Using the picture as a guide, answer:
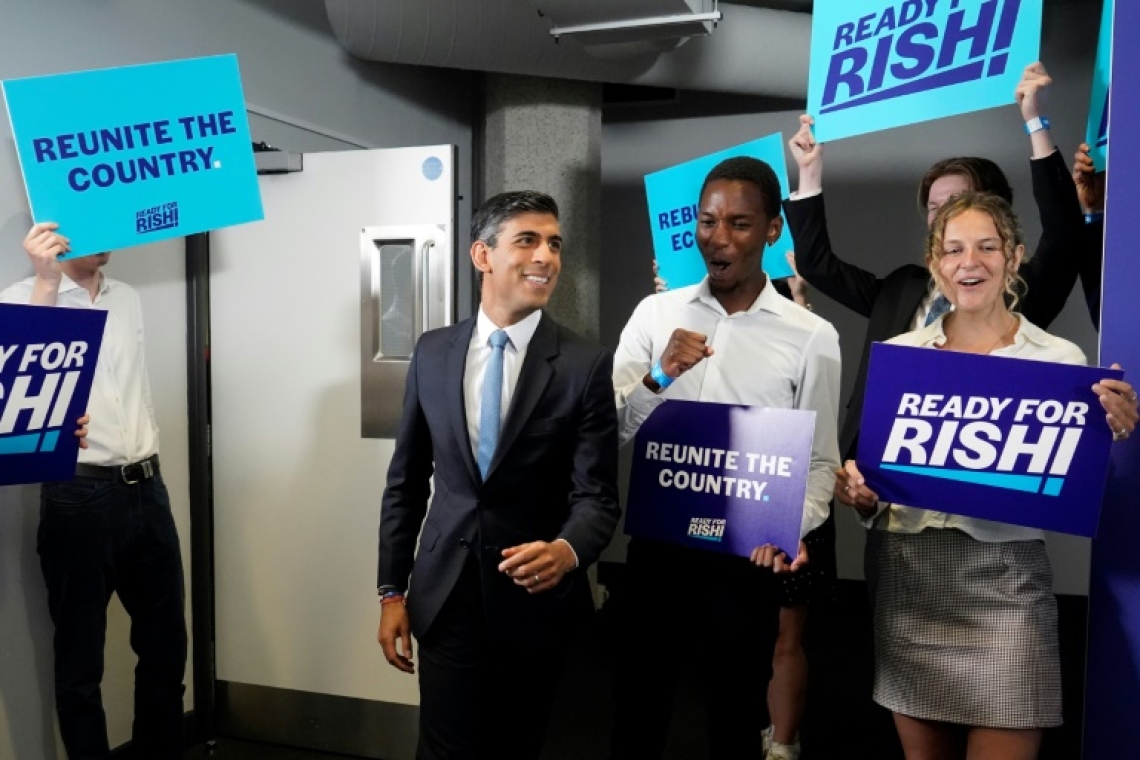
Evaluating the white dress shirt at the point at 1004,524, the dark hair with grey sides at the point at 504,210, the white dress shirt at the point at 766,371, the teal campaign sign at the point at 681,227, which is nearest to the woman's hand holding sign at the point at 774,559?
the white dress shirt at the point at 766,371

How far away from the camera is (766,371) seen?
2.13m

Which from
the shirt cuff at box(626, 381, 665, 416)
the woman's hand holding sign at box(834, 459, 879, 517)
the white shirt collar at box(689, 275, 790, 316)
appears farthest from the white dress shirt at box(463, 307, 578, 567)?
the woman's hand holding sign at box(834, 459, 879, 517)

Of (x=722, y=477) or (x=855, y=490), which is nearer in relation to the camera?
(x=855, y=490)

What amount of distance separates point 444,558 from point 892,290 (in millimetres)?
1415

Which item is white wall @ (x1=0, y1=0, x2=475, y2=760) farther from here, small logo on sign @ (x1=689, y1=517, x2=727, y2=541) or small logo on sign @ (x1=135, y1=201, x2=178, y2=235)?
small logo on sign @ (x1=689, y1=517, x2=727, y2=541)

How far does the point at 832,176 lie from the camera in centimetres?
564

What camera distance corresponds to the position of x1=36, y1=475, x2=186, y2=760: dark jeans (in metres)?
2.61

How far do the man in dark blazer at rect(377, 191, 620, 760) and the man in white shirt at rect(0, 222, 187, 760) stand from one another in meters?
1.13

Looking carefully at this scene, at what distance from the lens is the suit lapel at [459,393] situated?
1857 millimetres

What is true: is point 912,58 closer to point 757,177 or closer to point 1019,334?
point 757,177

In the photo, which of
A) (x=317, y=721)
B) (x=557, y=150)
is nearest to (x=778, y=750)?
(x=317, y=721)

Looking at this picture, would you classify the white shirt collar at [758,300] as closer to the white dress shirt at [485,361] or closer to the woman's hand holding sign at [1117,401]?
the white dress shirt at [485,361]

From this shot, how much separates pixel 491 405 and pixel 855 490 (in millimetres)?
758

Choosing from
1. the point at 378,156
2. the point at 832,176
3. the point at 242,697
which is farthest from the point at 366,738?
the point at 832,176
